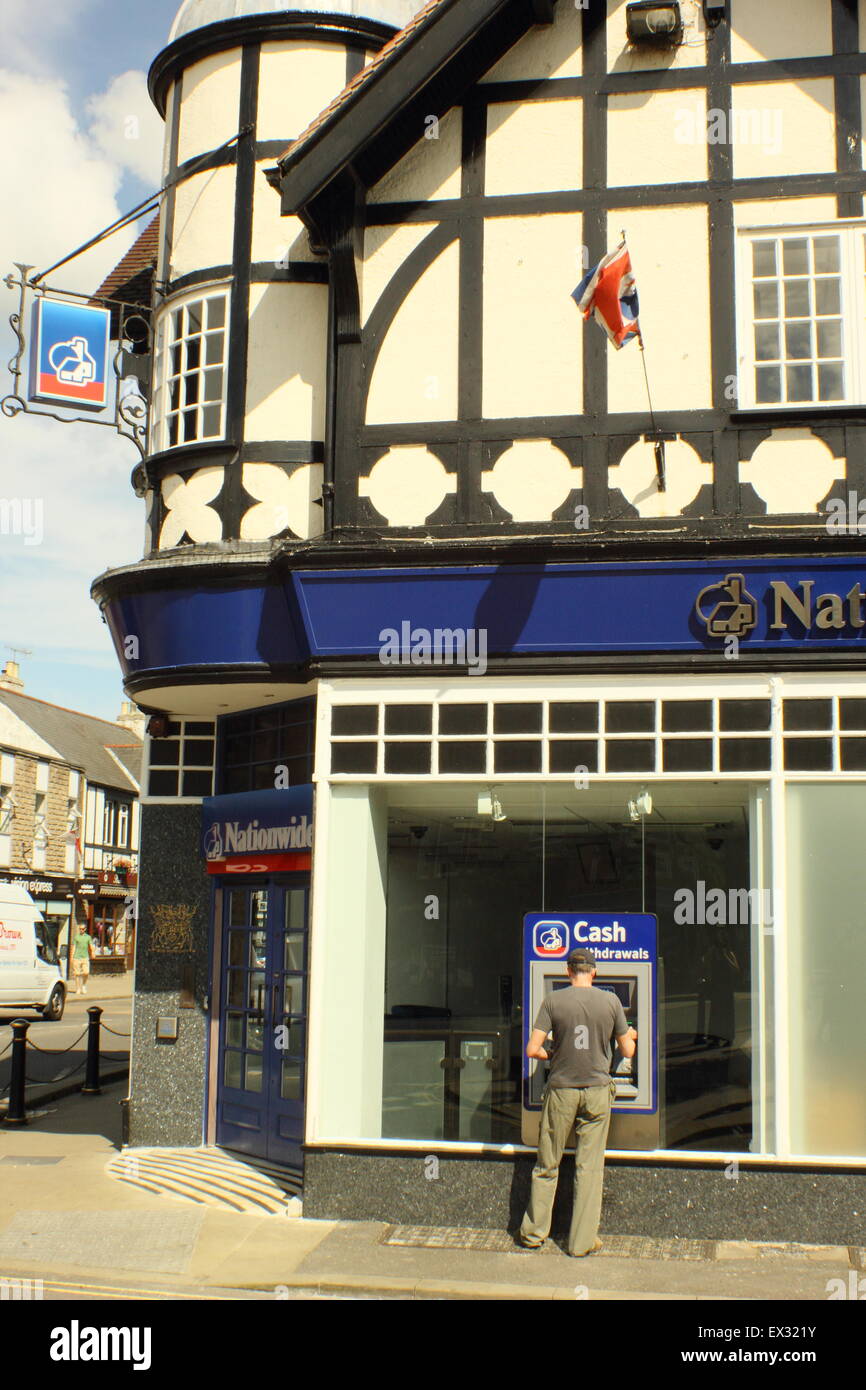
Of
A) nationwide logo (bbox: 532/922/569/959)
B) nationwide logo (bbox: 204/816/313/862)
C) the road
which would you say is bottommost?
the road

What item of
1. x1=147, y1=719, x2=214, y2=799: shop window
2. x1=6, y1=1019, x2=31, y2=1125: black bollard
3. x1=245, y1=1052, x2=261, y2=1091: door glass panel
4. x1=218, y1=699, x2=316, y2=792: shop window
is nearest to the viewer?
x1=218, y1=699, x2=316, y2=792: shop window

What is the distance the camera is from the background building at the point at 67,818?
138 ft

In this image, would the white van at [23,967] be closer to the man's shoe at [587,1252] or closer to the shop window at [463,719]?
the shop window at [463,719]

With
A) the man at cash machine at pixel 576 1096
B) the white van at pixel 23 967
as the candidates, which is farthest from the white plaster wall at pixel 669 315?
the white van at pixel 23 967

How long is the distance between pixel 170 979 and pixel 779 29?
352 inches

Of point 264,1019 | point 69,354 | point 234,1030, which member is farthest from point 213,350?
point 234,1030

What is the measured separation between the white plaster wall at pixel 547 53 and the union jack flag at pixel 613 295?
79.2 inches

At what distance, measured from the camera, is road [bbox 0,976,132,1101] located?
55.1 feet

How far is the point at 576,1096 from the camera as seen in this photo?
8.33 meters

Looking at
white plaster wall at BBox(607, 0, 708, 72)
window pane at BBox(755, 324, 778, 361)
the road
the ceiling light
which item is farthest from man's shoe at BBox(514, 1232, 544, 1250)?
the ceiling light

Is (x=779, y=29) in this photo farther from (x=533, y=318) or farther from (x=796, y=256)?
(x=533, y=318)

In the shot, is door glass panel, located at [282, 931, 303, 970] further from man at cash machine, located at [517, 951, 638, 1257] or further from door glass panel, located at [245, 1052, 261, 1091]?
man at cash machine, located at [517, 951, 638, 1257]

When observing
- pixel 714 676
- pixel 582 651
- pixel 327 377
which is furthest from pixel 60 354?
pixel 714 676

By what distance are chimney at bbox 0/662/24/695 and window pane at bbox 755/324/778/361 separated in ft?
131
